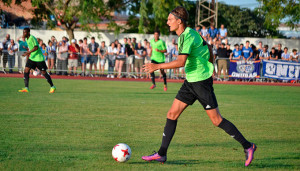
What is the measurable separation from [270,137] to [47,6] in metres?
26.8

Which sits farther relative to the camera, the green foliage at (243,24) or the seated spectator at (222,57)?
the green foliage at (243,24)

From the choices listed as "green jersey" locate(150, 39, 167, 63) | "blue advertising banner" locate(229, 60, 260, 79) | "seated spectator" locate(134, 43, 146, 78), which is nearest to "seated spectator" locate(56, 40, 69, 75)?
"seated spectator" locate(134, 43, 146, 78)

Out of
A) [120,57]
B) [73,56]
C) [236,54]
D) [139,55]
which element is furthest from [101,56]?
[236,54]

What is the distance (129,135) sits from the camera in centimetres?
721

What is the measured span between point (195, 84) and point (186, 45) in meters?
0.57

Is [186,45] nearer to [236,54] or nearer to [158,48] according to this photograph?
[158,48]

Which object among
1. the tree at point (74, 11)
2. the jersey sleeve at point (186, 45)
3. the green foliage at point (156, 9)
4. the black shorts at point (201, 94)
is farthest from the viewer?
the green foliage at point (156, 9)

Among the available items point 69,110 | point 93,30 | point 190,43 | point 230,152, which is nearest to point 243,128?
point 230,152

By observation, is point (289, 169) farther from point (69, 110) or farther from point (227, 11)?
point (227, 11)

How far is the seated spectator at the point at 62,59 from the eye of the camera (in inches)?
896

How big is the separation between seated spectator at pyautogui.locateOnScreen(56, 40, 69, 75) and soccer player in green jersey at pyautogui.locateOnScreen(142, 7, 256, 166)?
59.0 ft

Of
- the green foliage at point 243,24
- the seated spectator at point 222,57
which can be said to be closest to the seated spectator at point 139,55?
the seated spectator at point 222,57

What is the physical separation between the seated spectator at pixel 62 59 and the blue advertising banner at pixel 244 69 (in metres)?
9.61

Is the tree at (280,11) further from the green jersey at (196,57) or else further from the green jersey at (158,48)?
the green jersey at (196,57)
